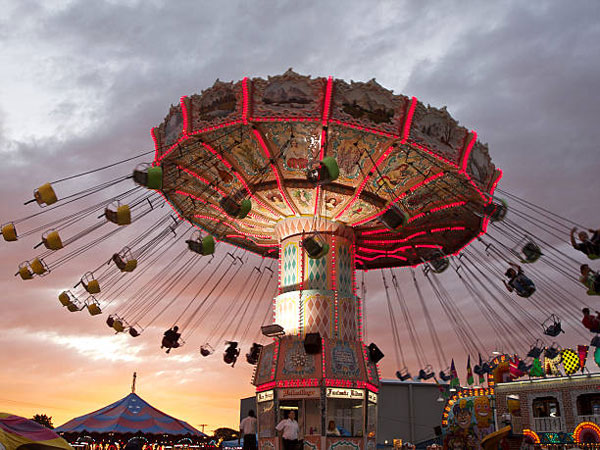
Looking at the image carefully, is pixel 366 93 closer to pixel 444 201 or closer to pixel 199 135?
pixel 199 135

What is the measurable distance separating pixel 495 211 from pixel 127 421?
12.4 meters

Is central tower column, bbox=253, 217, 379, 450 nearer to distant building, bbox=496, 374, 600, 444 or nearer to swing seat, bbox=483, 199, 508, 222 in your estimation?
swing seat, bbox=483, 199, 508, 222

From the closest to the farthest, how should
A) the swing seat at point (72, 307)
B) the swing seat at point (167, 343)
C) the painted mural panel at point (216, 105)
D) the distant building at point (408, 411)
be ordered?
the painted mural panel at point (216, 105)
the swing seat at point (72, 307)
the swing seat at point (167, 343)
the distant building at point (408, 411)

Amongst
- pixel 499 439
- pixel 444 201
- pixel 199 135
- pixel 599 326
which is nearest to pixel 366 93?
pixel 199 135

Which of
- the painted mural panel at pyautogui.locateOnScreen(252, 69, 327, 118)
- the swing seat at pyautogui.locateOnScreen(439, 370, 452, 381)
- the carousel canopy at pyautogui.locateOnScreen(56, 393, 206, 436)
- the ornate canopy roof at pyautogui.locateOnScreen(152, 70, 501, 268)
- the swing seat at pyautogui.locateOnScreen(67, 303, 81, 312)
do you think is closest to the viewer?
the painted mural panel at pyautogui.locateOnScreen(252, 69, 327, 118)

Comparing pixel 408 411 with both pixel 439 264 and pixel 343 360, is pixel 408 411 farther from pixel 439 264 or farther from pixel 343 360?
pixel 343 360

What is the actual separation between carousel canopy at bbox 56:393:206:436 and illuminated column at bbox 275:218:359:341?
15.2 ft

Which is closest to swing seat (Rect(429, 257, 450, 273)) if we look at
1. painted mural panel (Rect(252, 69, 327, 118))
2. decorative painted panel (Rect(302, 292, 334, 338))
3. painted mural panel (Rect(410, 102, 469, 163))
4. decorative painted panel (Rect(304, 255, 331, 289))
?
decorative painted panel (Rect(304, 255, 331, 289))

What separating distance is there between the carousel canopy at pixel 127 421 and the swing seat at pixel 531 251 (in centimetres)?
1170

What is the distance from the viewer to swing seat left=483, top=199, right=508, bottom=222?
623 inches

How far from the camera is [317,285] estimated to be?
17.5 meters

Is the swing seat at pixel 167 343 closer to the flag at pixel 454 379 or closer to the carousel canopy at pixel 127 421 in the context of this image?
the carousel canopy at pixel 127 421

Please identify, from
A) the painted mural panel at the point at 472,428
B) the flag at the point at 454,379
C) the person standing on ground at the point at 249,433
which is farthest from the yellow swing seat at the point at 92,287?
the flag at the point at 454,379

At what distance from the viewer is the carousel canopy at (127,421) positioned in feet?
54.5
